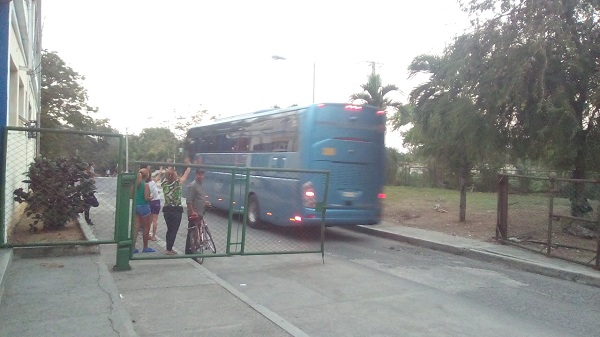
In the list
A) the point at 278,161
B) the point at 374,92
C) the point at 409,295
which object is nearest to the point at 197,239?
the point at 409,295

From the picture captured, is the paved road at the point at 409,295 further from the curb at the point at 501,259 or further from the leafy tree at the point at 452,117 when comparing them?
the leafy tree at the point at 452,117

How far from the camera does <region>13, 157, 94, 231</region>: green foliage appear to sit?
8852 mm

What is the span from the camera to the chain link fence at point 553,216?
35.0 feet

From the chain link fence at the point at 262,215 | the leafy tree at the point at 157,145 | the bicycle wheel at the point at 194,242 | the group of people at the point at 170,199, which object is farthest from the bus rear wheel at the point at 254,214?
the leafy tree at the point at 157,145

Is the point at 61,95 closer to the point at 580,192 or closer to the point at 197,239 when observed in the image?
the point at 197,239

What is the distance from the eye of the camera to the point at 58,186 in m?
9.03

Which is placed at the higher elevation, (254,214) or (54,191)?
(54,191)

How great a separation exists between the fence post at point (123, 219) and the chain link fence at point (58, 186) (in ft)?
1.89

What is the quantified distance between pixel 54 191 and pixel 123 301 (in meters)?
3.52


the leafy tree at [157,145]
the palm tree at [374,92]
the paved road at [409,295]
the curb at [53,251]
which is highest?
the palm tree at [374,92]

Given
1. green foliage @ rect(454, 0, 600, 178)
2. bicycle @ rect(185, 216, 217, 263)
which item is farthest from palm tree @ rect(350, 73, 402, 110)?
bicycle @ rect(185, 216, 217, 263)

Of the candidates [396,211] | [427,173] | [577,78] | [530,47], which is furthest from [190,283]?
[427,173]

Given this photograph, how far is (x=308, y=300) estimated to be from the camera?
7090 millimetres

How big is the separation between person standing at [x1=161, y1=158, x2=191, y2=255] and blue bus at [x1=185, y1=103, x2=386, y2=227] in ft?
7.85
